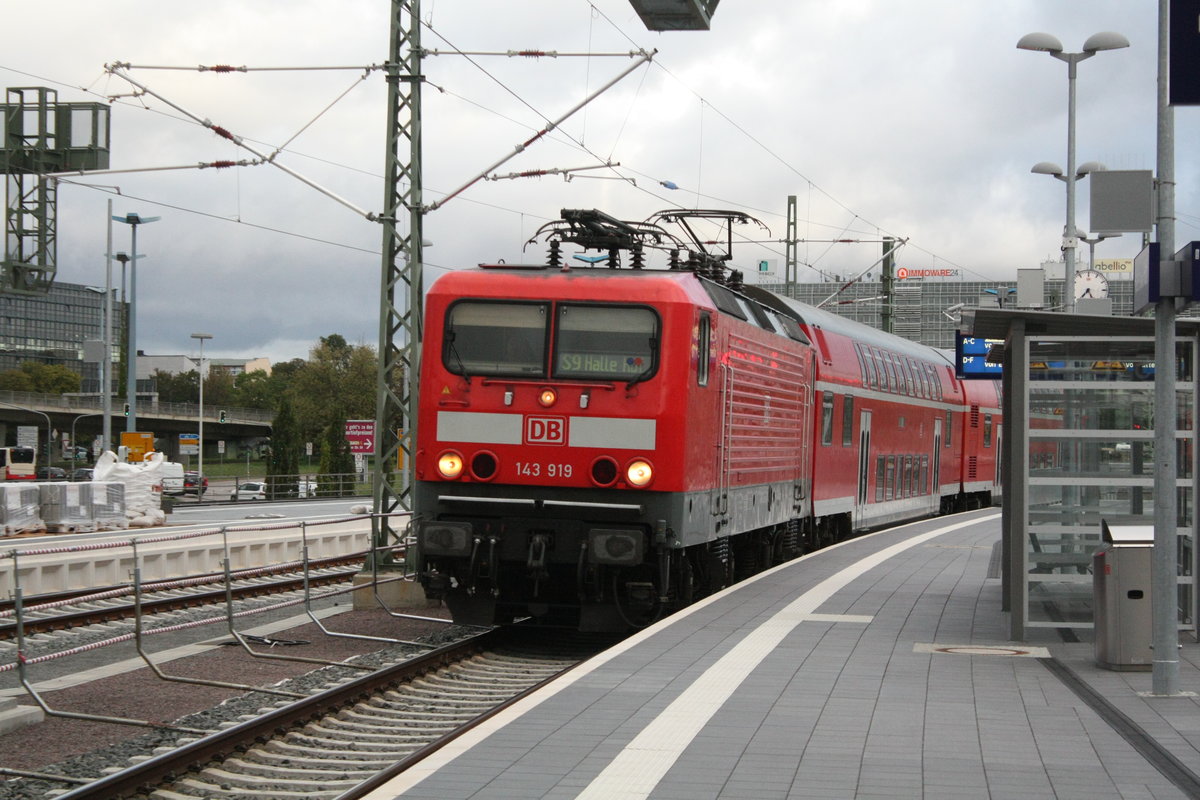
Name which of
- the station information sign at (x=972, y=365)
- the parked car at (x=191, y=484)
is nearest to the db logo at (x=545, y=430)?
the station information sign at (x=972, y=365)

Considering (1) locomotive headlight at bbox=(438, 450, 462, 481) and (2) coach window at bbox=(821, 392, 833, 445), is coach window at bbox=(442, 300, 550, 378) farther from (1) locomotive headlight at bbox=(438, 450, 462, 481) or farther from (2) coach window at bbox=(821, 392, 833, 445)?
(2) coach window at bbox=(821, 392, 833, 445)

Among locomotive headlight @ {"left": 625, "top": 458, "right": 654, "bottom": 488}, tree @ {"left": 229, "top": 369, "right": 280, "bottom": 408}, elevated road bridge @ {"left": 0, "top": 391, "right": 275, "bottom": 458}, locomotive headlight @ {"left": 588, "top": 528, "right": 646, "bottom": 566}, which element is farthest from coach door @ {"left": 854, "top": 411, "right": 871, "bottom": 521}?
tree @ {"left": 229, "top": 369, "right": 280, "bottom": 408}

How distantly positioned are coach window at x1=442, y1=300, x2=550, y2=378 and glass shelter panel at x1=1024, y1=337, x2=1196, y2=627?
4.32 meters

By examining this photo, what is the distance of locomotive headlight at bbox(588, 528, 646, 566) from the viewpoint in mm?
12469

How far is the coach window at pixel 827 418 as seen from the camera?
21391 millimetres

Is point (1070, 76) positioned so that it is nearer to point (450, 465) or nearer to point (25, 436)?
point (450, 465)

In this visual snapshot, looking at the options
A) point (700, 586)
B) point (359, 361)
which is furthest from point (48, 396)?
point (700, 586)

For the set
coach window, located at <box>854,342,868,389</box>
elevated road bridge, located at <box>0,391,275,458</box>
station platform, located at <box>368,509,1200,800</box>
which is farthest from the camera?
elevated road bridge, located at <box>0,391,275,458</box>

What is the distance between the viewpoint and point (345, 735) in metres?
9.76

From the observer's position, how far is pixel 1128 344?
37.8ft

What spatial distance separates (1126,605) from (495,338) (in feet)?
19.4

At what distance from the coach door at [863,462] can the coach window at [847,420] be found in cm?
78

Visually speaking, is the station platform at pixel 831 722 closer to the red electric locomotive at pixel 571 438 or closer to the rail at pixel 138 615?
the red electric locomotive at pixel 571 438

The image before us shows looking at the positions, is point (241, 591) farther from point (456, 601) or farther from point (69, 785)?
point (69, 785)
